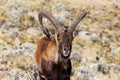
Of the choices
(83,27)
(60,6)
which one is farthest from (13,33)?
(60,6)

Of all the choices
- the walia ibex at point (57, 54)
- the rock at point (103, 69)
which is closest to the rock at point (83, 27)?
the rock at point (103, 69)

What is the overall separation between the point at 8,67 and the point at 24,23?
507 inches

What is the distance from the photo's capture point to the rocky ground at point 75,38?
20.3m

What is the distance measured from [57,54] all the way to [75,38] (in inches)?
597

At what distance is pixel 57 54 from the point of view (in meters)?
14.6

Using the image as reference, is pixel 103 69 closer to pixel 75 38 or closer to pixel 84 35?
pixel 75 38

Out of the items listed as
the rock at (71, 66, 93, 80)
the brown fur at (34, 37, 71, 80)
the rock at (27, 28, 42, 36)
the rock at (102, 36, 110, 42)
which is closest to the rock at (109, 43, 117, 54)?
the rock at (102, 36, 110, 42)

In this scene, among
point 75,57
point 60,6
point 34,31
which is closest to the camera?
point 75,57

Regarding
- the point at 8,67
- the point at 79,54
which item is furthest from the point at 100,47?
the point at 8,67

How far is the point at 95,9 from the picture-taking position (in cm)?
3984

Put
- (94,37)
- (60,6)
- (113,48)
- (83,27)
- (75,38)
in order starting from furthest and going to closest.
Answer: (60,6)
(83,27)
(94,37)
(75,38)
(113,48)

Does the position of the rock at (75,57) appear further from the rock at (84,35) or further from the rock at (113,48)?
the rock at (84,35)

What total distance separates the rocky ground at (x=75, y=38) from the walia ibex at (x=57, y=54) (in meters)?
1.94

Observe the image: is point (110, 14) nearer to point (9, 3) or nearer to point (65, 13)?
point (65, 13)
